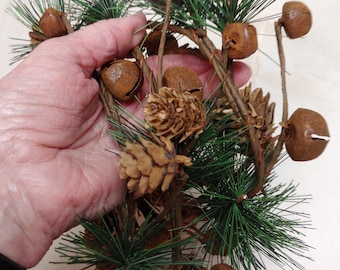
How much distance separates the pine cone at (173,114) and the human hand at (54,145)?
14 cm

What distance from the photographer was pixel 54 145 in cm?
54

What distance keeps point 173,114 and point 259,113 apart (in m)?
0.14

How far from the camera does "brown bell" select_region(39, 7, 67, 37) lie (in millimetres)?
554

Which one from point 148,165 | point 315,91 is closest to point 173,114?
point 148,165

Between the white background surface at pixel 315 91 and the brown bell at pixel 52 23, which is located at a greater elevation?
the brown bell at pixel 52 23

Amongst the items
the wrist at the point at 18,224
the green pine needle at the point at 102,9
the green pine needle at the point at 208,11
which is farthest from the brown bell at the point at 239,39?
the wrist at the point at 18,224

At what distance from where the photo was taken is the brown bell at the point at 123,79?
510 mm

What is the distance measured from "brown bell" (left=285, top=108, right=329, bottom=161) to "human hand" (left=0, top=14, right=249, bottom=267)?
187 millimetres

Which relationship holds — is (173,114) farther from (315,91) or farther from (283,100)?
(315,91)

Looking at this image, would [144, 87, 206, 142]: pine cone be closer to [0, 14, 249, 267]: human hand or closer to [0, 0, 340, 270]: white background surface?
[0, 14, 249, 267]: human hand

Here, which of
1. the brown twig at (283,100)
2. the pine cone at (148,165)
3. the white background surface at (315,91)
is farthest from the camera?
the white background surface at (315,91)

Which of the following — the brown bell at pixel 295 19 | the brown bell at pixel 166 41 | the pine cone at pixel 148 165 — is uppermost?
the brown bell at pixel 295 19

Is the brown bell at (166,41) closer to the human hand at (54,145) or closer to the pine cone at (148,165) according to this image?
the human hand at (54,145)

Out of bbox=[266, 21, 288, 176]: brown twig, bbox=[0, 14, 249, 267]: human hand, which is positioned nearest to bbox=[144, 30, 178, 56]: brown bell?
bbox=[0, 14, 249, 267]: human hand
